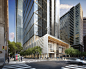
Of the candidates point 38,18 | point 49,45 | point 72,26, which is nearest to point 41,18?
point 38,18

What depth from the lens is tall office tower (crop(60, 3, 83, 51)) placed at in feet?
300

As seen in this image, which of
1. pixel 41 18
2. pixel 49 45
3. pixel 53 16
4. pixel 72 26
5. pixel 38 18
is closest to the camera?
pixel 49 45

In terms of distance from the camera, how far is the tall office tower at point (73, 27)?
91.5 metres

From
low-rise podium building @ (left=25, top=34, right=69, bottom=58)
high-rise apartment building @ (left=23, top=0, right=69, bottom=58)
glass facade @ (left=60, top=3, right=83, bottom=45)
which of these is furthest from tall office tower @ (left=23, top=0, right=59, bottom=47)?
glass facade @ (left=60, top=3, right=83, bottom=45)

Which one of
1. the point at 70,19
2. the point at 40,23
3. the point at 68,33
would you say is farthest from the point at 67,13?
the point at 40,23

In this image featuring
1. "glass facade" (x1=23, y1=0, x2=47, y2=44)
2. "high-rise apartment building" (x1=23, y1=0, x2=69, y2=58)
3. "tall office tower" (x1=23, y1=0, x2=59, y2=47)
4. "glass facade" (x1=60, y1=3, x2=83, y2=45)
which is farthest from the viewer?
"glass facade" (x1=60, y1=3, x2=83, y2=45)

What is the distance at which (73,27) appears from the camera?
98.1 meters

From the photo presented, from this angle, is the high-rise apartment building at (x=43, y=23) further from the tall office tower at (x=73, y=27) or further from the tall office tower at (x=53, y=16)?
the tall office tower at (x=73, y=27)

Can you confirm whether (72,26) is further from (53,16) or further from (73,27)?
(53,16)

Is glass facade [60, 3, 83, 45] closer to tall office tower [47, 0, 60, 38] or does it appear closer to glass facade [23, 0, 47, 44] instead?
tall office tower [47, 0, 60, 38]

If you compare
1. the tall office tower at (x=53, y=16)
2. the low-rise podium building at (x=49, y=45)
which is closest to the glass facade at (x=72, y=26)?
the tall office tower at (x=53, y=16)

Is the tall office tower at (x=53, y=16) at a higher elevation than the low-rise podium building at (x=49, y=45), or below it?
higher

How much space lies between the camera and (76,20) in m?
94.6

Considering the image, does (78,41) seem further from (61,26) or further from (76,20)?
(61,26)
